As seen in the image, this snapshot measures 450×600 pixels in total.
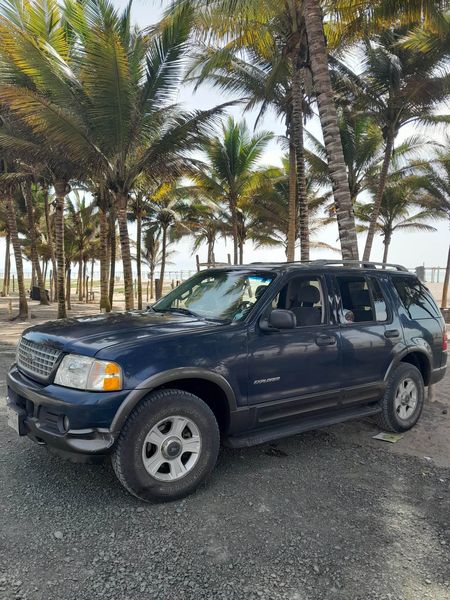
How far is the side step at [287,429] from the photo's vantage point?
3.77m

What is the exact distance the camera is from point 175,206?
91.4 ft

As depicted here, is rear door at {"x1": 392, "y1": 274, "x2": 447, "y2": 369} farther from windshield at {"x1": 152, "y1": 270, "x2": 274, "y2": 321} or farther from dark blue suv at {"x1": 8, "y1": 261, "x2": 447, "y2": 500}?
windshield at {"x1": 152, "y1": 270, "x2": 274, "y2": 321}

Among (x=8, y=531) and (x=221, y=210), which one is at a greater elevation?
(x=221, y=210)

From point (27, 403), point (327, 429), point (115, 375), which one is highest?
point (115, 375)

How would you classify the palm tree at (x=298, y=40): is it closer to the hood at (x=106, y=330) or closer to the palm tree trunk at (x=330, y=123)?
the palm tree trunk at (x=330, y=123)

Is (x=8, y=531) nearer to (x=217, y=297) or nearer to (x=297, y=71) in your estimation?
(x=217, y=297)

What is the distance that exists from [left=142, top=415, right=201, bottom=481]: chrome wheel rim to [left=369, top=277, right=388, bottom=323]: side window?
2.50m

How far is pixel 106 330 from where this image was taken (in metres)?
3.68

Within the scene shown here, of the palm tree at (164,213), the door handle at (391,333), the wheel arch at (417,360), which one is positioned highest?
the palm tree at (164,213)

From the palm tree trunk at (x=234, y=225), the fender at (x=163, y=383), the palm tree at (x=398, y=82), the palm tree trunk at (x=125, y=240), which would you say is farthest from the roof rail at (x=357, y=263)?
the palm tree trunk at (x=234, y=225)

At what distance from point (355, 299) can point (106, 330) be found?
2659mm

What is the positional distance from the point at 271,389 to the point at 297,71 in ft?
34.9

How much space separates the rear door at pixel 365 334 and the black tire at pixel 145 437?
162 centimetres

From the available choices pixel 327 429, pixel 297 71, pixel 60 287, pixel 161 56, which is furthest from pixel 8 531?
pixel 60 287
